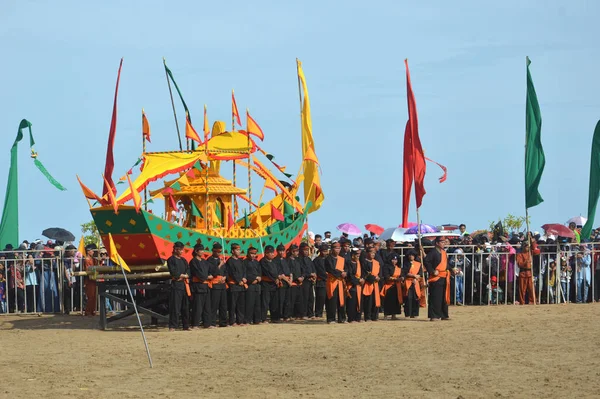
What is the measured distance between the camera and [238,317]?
21.3 meters

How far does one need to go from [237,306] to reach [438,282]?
370 cm

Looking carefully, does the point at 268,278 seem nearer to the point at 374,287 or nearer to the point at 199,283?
the point at 199,283

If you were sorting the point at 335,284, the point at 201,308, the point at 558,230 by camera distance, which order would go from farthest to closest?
1. the point at 558,230
2. the point at 335,284
3. the point at 201,308

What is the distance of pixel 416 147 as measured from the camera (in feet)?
76.7

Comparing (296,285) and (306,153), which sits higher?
(306,153)

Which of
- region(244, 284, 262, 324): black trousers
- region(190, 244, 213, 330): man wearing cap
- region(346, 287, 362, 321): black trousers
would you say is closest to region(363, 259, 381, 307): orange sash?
region(346, 287, 362, 321): black trousers

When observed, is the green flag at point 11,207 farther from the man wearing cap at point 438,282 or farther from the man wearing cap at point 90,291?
the man wearing cap at point 438,282

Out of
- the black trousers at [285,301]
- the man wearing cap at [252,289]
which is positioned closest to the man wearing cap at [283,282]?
the black trousers at [285,301]

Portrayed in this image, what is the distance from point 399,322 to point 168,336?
14.7ft

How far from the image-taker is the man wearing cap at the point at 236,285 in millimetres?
21047

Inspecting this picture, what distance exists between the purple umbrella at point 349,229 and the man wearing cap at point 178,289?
16.2 metres

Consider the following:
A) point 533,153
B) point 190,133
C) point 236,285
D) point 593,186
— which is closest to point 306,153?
point 190,133

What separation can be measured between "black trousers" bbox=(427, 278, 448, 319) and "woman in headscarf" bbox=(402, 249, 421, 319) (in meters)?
0.61

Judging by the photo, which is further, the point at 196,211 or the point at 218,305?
the point at 196,211
